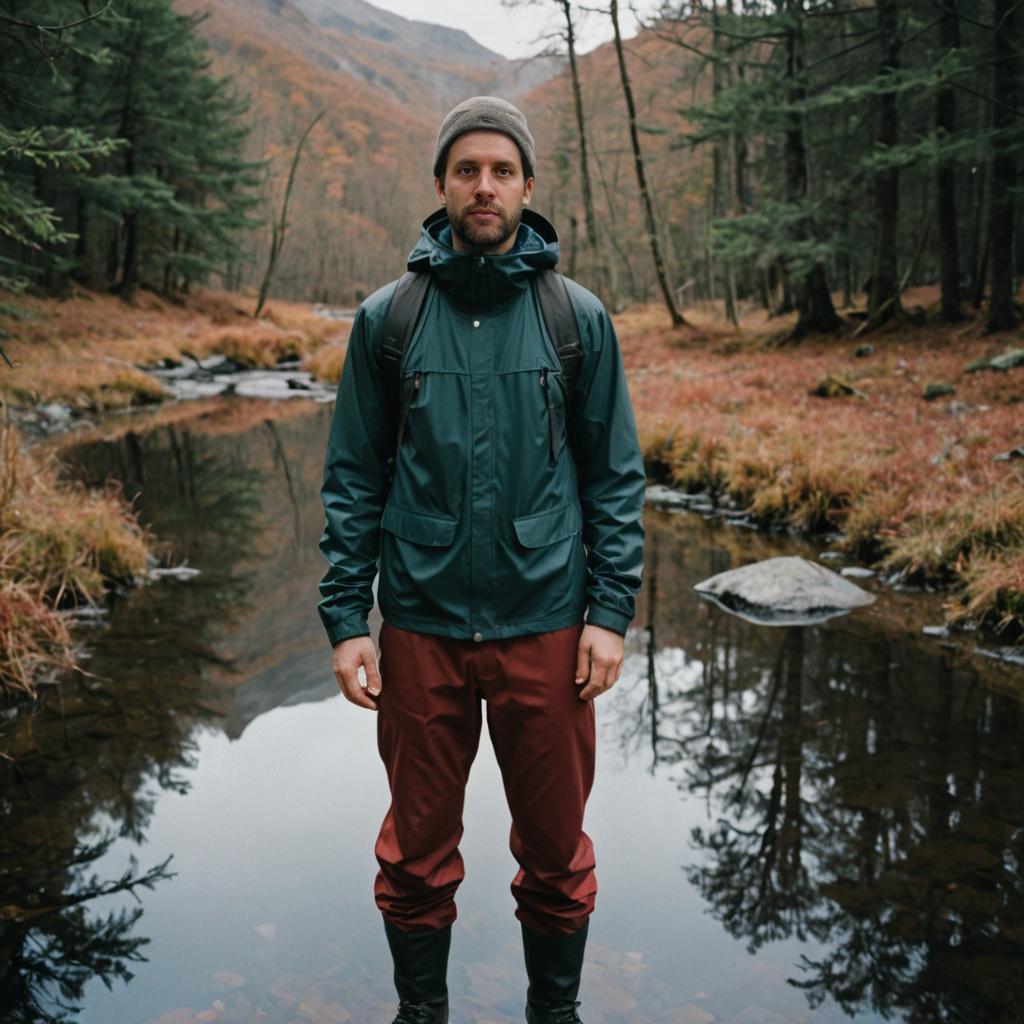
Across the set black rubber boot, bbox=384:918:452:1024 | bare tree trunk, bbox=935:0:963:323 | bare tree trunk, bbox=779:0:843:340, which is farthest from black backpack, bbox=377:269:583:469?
bare tree trunk, bbox=779:0:843:340

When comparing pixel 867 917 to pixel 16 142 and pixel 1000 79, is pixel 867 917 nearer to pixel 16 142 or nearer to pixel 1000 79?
pixel 16 142

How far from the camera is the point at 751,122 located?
18.0m

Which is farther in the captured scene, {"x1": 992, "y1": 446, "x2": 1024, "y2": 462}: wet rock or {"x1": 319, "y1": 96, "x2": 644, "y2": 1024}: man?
{"x1": 992, "y1": 446, "x2": 1024, "y2": 462}: wet rock

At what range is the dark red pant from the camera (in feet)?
7.69

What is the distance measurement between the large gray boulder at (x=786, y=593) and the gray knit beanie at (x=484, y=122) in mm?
4878

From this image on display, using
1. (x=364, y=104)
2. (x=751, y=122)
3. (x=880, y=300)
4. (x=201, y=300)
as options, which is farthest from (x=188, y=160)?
(x=364, y=104)

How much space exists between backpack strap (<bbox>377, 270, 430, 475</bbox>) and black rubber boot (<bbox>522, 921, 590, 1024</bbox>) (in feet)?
4.77

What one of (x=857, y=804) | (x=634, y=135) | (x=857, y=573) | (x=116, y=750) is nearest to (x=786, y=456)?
(x=857, y=573)

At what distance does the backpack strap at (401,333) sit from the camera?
2.36 m

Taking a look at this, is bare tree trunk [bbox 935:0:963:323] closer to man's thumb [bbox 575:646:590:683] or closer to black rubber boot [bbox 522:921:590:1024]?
man's thumb [bbox 575:646:590:683]

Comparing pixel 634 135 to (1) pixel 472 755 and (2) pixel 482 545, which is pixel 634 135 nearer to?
(2) pixel 482 545

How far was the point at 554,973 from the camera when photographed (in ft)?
8.32

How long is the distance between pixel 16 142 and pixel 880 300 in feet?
52.7

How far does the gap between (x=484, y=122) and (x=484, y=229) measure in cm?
30
